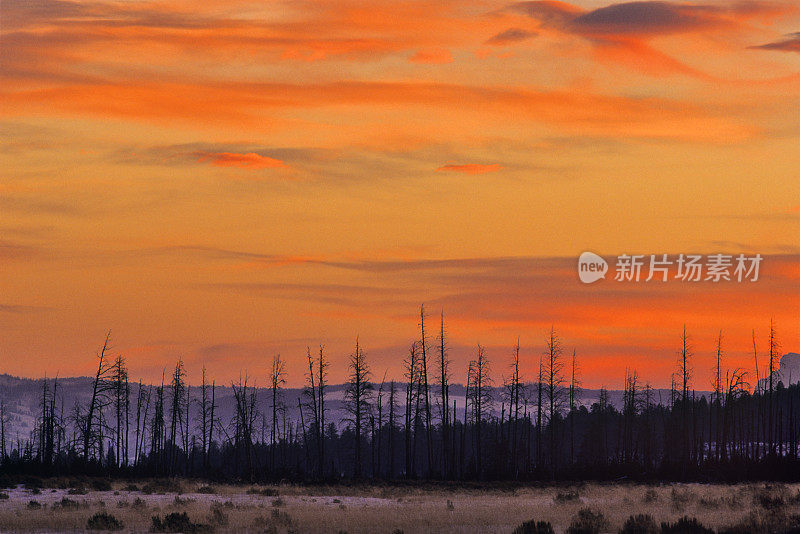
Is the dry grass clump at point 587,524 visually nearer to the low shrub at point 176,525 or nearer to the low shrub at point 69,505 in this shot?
the low shrub at point 176,525

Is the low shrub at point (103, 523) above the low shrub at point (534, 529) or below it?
below

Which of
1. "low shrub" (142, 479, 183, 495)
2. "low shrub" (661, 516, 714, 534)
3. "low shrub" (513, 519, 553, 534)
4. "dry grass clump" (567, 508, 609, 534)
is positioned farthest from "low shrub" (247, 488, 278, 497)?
"low shrub" (661, 516, 714, 534)

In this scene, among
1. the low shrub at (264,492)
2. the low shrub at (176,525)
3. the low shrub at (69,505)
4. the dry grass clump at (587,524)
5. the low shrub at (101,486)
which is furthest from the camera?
the low shrub at (101,486)

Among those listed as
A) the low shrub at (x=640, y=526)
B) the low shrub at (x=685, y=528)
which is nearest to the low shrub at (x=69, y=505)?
the low shrub at (x=640, y=526)

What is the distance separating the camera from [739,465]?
81.6m

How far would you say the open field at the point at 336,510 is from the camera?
31.2 meters

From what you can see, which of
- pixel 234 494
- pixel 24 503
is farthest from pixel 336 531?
pixel 234 494

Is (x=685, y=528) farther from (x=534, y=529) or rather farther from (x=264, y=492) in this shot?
(x=264, y=492)

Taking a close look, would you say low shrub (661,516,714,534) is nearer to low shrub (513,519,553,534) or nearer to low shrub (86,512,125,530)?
low shrub (513,519,553,534)

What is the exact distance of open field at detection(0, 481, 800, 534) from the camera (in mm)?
31250

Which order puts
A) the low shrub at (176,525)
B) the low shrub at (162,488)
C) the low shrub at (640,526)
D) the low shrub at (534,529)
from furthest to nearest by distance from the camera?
the low shrub at (162,488)
the low shrub at (176,525)
the low shrub at (640,526)
the low shrub at (534,529)

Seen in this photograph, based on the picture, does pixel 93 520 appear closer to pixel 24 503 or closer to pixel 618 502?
pixel 24 503


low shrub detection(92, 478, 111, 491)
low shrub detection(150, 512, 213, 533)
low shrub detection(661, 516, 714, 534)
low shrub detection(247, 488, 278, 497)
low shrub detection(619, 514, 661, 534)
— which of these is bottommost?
low shrub detection(247, 488, 278, 497)

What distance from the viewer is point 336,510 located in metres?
39.2
